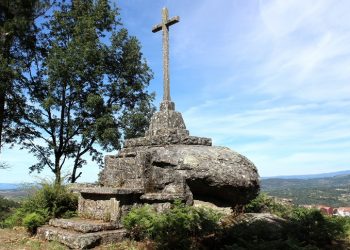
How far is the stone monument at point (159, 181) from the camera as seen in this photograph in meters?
7.69

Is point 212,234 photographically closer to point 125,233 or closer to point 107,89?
point 125,233

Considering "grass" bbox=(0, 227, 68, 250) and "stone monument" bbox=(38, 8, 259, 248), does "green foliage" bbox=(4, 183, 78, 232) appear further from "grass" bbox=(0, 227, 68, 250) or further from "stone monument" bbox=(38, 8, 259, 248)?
"stone monument" bbox=(38, 8, 259, 248)

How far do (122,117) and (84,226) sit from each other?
1109 cm

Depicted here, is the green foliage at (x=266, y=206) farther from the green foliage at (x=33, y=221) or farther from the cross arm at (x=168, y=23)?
the cross arm at (x=168, y=23)

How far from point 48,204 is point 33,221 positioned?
80 cm

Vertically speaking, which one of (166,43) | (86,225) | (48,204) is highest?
(166,43)

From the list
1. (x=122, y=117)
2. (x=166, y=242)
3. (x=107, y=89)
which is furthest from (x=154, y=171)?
(x=107, y=89)

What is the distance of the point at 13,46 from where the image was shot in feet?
Result: 61.6

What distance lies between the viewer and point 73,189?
986 cm

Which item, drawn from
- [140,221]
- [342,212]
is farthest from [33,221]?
[342,212]

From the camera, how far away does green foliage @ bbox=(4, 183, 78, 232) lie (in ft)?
29.1

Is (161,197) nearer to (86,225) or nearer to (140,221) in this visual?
(140,221)

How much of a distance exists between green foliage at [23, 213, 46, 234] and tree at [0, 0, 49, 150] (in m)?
9.91

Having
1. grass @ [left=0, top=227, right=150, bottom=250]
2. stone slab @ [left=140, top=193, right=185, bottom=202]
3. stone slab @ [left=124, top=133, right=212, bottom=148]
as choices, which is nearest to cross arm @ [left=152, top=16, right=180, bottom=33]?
stone slab @ [left=124, top=133, right=212, bottom=148]
